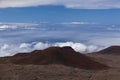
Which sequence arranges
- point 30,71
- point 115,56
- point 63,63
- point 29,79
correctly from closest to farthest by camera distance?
point 29,79 → point 30,71 → point 63,63 → point 115,56

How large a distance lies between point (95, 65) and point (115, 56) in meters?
41.7

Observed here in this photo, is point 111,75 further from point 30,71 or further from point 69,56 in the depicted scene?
point 69,56

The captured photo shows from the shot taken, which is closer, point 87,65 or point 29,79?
point 29,79

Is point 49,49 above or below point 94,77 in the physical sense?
above

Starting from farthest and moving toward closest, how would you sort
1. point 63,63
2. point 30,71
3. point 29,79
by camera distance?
point 63,63, point 30,71, point 29,79

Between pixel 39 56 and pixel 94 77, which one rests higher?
pixel 39 56

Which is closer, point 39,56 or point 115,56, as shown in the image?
point 39,56

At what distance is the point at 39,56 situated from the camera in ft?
305

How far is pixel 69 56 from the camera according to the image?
9506cm

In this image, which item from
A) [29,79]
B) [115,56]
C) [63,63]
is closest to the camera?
[29,79]

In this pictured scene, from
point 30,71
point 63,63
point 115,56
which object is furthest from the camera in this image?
point 115,56

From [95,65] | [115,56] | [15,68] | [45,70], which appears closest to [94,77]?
[45,70]

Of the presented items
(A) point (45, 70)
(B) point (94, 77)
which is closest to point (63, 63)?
(A) point (45, 70)

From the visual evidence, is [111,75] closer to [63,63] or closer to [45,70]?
[45,70]
